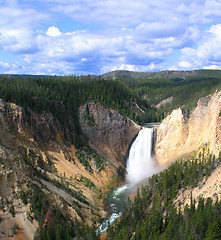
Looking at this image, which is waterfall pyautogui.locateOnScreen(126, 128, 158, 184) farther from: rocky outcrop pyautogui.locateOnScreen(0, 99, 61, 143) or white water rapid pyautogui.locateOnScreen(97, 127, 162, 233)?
rocky outcrop pyautogui.locateOnScreen(0, 99, 61, 143)

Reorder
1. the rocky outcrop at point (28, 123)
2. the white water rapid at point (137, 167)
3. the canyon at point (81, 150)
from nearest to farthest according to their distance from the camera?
1. the canyon at point (81, 150)
2. the rocky outcrop at point (28, 123)
3. the white water rapid at point (137, 167)

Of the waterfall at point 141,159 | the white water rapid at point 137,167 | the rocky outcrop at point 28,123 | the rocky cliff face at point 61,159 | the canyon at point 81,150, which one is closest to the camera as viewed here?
the rocky cliff face at point 61,159

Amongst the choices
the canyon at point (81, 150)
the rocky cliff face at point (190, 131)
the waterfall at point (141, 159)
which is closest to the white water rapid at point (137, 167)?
the waterfall at point (141, 159)

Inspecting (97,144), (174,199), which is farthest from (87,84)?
(174,199)

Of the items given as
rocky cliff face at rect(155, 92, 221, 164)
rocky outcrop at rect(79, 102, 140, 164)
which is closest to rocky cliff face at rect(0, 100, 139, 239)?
rocky outcrop at rect(79, 102, 140, 164)

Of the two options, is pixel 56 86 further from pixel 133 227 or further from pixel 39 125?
pixel 133 227

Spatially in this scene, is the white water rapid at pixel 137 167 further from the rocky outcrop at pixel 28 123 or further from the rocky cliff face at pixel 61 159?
the rocky outcrop at pixel 28 123
